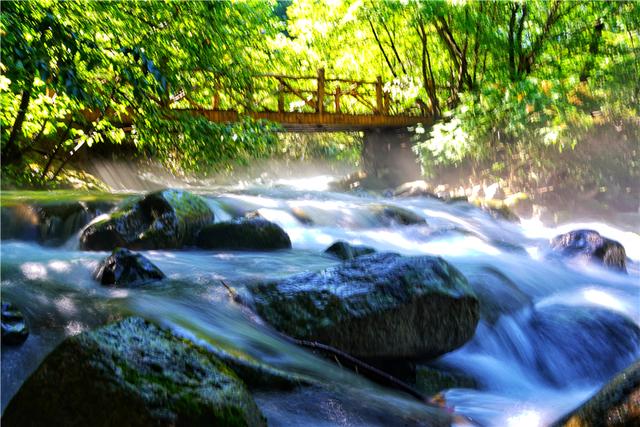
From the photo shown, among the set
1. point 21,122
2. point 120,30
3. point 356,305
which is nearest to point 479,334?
point 356,305

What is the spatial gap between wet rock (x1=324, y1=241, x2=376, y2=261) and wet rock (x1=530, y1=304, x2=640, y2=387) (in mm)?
1925

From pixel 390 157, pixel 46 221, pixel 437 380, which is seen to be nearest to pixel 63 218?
pixel 46 221

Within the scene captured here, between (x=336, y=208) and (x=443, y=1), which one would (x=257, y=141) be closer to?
(x=336, y=208)

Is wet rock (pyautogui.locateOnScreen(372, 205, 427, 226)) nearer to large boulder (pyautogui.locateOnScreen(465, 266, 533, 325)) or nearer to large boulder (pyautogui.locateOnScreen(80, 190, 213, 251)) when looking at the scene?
large boulder (pyautogui.locateOnScreen(465, 266, 533, 325))

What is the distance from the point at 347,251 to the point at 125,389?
4386mm

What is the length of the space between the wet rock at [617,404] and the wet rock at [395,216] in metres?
7.49

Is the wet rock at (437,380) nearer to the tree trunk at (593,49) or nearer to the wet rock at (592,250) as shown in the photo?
the wet rock at (592,250)

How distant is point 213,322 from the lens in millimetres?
3420

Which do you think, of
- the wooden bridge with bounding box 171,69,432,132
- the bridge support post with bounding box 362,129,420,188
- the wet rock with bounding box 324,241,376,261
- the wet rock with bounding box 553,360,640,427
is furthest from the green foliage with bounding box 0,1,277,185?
the bridge support post with bounding box 362,129,420,188

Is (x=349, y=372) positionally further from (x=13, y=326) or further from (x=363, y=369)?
(x=13, y=326)

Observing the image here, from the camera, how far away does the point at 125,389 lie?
1.93 meters

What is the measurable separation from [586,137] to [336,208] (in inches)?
247

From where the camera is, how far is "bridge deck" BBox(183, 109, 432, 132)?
14.0 meters

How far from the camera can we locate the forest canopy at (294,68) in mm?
3941
